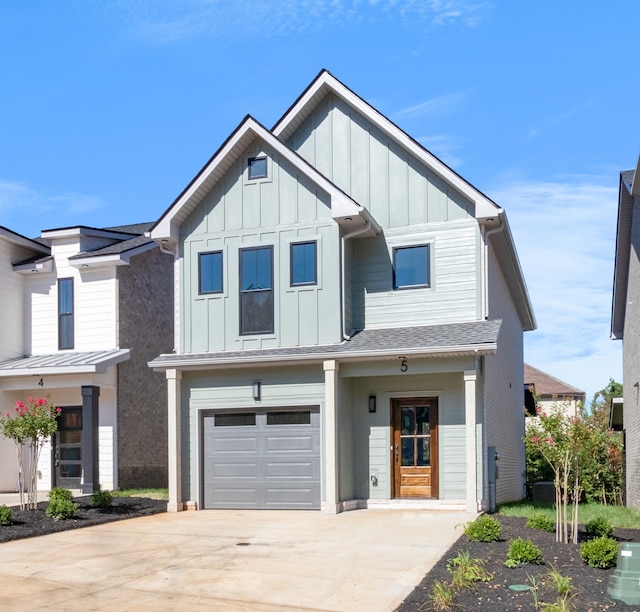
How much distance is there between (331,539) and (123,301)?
1145cm

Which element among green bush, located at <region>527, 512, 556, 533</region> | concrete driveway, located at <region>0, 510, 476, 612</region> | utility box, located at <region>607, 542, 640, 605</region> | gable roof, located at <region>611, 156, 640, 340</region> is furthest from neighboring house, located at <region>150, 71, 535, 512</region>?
utility box, located at <region>607, 542, 640, 605</region>

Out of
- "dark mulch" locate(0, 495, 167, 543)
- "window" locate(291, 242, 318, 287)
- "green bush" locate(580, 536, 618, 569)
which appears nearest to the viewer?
"green bush" locate(580, 536, 618, 569)

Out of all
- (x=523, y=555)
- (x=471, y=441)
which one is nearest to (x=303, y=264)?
(x=471, y=441)

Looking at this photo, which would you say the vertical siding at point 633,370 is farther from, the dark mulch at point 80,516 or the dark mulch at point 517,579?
the dark mulch at point 80,516

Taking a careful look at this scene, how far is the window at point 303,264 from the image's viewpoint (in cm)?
1767

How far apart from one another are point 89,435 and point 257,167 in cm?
814

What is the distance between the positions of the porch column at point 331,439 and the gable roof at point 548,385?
3400cm

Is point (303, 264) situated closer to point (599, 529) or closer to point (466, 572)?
point (599, 529)

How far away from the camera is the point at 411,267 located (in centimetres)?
1800

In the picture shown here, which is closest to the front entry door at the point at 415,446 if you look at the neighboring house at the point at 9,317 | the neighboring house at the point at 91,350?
the neighboring house at the point at 91,350

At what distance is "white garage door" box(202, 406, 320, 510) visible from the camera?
17.5 m

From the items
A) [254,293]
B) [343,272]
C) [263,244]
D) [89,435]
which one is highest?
[263,244]

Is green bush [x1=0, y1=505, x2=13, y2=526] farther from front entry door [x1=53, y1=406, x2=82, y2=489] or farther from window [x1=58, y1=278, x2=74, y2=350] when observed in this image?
window [x1=58, y1=278, x2=74, y2=350]

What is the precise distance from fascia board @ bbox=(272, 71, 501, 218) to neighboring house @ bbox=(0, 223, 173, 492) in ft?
20.4
